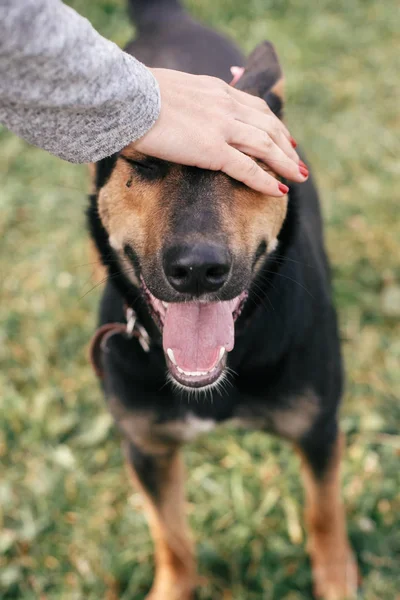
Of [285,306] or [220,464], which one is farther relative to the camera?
[220,464]

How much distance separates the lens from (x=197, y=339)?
2082 millimetres

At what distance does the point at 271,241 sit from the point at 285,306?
29 centimetres

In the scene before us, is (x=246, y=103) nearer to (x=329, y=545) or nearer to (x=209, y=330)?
(x=209, y=330)

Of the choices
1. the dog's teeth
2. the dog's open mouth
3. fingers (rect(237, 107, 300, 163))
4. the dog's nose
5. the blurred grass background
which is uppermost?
fingers (rect(237, 107, 300, 163))

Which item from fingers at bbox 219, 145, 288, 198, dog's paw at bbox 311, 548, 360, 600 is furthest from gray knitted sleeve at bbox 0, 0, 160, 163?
dog's paw at bbox 311, 548, 360, 600

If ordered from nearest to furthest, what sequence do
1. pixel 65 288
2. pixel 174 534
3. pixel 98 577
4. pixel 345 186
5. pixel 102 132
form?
pixel 102 132, pixel 174 534, pixel 98 577, pixel 65 288, pixel 345 186

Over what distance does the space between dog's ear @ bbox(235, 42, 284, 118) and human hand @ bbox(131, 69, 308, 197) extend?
0.25 m

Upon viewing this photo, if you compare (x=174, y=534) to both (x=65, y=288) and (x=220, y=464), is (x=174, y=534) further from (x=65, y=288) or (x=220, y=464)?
(x=65, y=288)

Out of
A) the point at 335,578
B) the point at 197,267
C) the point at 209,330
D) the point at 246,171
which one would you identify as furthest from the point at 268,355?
the point at 335,578

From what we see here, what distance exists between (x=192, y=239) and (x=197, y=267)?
0.27ft

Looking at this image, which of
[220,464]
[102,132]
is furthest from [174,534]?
[102,132]

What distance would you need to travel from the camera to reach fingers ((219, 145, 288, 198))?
68.9 inches

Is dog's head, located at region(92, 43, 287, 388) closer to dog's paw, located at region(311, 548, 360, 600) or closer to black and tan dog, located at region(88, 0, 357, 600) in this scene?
black and tan dog, located at region(88, 0, 357, 600)

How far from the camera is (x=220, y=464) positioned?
333 cm
